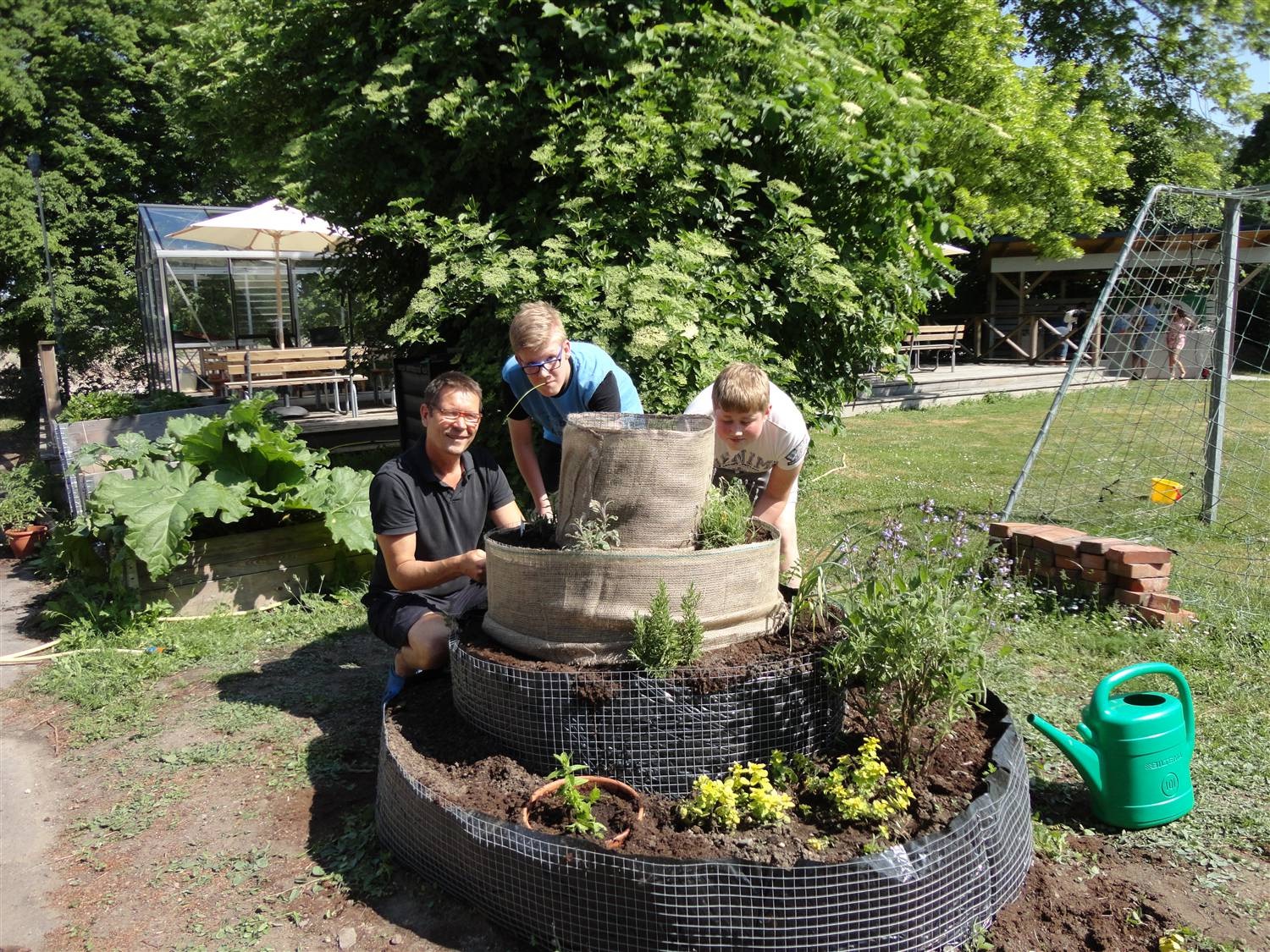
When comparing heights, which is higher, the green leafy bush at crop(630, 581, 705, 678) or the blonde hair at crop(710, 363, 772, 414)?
the blonde hair at crop(710, 363, 772, 414)

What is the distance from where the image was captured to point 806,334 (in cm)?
617

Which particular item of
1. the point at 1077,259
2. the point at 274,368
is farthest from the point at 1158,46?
the point at 274,368

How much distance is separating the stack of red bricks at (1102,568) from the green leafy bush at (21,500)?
745 cm

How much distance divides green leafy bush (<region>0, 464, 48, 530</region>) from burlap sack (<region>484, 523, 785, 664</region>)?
21.0 feet

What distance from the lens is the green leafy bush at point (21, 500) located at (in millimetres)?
7785

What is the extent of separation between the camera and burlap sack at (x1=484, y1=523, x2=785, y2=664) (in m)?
2.85

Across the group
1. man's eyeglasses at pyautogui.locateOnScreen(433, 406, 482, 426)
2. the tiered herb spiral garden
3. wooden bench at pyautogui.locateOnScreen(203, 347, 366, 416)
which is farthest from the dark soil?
wooden bench at pyautogui.locateOnScreen(203, 347, 366, 416)

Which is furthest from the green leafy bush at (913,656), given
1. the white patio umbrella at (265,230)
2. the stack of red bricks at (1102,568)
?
the white patio umbrella at (265,230)

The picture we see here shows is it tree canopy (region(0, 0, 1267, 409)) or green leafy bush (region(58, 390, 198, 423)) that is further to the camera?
green leafy bush (region(58, 390, 198, 423))

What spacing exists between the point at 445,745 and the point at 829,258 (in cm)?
388

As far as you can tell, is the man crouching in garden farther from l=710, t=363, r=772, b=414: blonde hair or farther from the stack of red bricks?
the stack of red bricks

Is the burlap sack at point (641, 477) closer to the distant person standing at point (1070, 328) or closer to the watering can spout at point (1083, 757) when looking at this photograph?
the watering can spout at point (1083, 757)

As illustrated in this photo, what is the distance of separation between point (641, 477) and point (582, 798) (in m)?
0.95

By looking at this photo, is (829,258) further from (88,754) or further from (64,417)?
(64,417)
